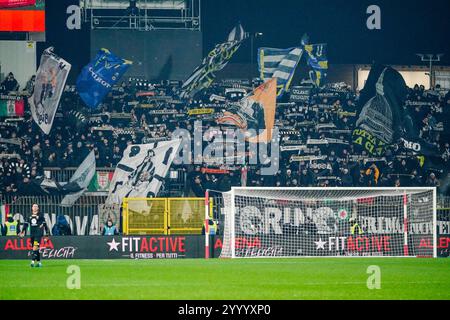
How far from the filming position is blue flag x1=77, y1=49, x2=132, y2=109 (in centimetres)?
4272

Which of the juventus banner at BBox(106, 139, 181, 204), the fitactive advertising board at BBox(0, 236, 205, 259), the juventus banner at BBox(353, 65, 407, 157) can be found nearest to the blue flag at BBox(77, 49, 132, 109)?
the juventus banner at BBox(106, 139, 181, 204)

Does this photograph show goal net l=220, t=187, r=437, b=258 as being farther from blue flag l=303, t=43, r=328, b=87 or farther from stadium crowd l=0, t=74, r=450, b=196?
blue flag l=303, t=43, r=328, b=87

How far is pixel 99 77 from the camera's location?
43.0 metres

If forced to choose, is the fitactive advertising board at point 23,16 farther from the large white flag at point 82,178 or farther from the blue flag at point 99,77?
the large white flag at point 82,178

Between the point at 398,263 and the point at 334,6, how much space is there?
25.4 meters

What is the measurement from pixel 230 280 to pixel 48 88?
76.2ft

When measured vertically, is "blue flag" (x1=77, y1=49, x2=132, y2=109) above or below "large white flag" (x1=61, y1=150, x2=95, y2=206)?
above

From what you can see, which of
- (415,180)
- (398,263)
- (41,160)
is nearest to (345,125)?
(415,180)

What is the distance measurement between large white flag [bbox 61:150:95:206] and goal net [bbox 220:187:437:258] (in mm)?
7368

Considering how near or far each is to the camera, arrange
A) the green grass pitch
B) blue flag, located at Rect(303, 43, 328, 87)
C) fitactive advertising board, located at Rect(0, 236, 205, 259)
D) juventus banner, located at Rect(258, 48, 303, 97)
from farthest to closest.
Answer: blue flag, located at Rect(303, 43, 328, 87) < juventus banner, located at Rect(258, 48, 303, 97) < fitactive advertising board, located at Rect(0, 236, 205, 259) < the green grass pitch

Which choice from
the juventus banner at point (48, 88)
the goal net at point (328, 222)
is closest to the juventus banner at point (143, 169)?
the juventus banner at point (48, 88)

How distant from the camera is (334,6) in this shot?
50219 millimetres

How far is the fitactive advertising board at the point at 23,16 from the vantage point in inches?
1735

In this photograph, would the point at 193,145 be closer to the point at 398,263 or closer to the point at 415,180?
the point at 415,180
